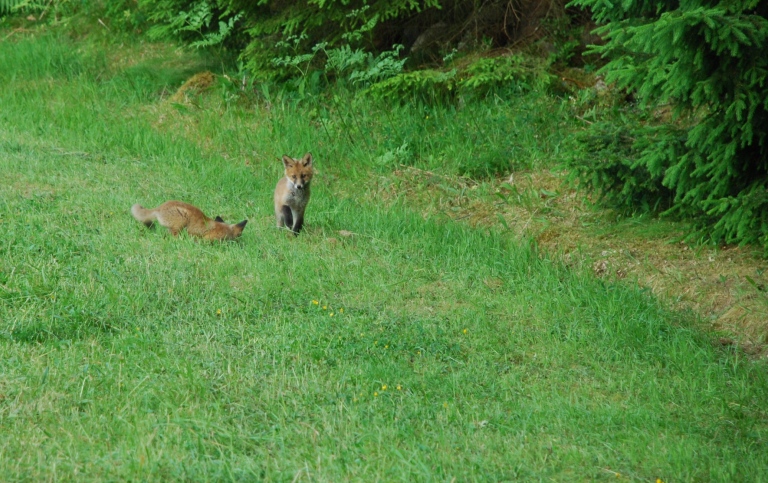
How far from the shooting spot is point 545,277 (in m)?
7.93

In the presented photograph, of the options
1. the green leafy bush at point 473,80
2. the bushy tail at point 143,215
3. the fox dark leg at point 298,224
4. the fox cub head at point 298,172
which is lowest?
the fox dark leg at point 298,224

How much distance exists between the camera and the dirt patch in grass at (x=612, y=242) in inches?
282

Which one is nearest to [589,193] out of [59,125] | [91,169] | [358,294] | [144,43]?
[358,294]

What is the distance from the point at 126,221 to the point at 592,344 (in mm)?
4927

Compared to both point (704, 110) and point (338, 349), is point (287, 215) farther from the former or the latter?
point (704, 110)

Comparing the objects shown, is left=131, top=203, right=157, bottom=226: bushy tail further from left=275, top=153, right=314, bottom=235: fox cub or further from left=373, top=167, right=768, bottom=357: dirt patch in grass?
left=373, top=167, right=768, bottom=357: dirt patch in grass

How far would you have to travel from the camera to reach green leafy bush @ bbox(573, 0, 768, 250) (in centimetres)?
677

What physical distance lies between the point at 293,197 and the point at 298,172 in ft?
1.00

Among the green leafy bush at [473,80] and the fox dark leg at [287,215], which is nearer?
the fox dark leg at [287,215]

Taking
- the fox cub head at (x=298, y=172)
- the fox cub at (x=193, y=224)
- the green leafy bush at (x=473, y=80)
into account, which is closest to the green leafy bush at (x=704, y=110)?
the fox cub head at (x=298, y=172)

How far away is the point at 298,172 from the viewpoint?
30.1ft

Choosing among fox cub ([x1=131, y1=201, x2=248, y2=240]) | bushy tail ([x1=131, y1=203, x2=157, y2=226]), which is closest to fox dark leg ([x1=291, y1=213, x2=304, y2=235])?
fox cub ([x1=131, y1=201, x2=248, y2=240])

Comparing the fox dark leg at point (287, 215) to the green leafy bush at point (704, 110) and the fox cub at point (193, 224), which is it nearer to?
the fox cub at point (193, 224)

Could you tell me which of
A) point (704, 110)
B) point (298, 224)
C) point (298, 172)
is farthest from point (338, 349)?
point (704, 110)
